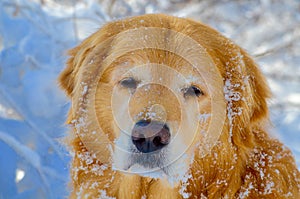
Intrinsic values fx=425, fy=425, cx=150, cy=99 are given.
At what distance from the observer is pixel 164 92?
298cm

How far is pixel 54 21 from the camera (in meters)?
6.61

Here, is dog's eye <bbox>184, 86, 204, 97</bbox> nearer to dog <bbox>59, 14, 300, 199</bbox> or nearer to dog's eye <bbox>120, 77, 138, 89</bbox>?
dog <bbox>59, 14, 300, 199</bbox>

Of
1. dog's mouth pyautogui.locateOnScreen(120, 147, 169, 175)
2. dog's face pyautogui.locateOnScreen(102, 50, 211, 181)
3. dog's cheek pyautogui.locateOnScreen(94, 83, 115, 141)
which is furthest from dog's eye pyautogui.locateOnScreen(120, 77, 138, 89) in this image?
dog's mouth pyautogui.locateOnScreen(120, 147, 169, 175)

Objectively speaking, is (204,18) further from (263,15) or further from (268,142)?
(268,142)

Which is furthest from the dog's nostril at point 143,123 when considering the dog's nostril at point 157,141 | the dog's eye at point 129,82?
the dog's eye at point 129,82

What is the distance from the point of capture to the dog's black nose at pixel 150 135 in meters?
2.67

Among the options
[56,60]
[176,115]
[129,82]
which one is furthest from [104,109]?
[56,60]

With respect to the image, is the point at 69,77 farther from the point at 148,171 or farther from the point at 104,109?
the point at 148,171

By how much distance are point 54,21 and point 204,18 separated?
7.61 feet

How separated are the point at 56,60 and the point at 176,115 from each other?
140 inches

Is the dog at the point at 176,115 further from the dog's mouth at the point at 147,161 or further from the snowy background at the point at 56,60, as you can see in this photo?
the snowy background at the point at 56,60

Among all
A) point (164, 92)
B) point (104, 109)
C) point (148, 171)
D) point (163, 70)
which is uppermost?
point (163, 70)

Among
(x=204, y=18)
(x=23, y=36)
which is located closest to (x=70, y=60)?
(x=23, y=36)

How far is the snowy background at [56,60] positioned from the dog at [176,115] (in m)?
1.36
